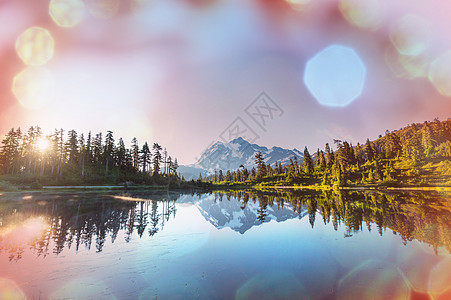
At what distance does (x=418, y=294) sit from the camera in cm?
711

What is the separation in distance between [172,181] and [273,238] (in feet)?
256

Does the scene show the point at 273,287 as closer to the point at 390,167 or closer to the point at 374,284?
the point at 374,284

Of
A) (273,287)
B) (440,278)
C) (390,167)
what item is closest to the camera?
(273,287)

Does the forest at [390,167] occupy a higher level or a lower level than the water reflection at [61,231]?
higher

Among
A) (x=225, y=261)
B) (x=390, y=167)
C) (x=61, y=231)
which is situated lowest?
(x=225, y=261)

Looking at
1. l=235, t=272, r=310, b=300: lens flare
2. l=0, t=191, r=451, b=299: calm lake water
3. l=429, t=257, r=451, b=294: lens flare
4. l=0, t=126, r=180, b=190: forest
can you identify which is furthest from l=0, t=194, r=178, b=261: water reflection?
l=0, t=126, r=180, b=190: forest

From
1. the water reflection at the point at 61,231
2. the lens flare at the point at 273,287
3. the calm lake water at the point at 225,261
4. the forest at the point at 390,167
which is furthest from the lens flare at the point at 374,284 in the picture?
the forest at the point at 390,167

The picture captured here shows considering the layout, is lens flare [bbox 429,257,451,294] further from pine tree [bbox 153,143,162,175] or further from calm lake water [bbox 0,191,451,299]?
pine tree [bbox 153,143,162,175]

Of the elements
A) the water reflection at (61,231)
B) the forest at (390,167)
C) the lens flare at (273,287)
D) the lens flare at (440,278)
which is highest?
the forest at (390,167)

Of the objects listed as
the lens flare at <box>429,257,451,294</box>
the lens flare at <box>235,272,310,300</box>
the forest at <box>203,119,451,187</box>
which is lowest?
the lens flare at <box>429,257,451,294</box>

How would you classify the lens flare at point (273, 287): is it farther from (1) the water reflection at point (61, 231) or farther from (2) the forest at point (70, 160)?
(2) the forest at point (70, 160)

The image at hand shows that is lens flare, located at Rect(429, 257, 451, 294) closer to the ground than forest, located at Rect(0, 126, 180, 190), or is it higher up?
closer to the ground

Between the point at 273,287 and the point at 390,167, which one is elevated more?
the point at 390,167

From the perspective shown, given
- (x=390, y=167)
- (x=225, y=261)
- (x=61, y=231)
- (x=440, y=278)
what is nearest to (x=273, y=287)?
(x=225, y=261)
